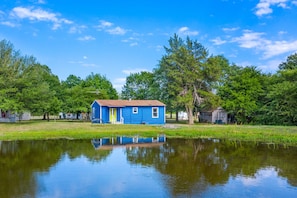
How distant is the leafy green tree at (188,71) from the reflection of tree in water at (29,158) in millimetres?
20994

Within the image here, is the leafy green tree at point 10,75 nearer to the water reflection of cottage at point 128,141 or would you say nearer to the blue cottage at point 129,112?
the blue cottage at point 129,112

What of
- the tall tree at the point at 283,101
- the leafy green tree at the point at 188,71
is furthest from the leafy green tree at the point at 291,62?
the leafy green tree at the point at 188,71

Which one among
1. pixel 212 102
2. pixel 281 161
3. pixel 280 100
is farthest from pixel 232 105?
pixel 281 161

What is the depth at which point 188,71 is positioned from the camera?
3591 cm

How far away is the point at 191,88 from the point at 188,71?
2677 mm

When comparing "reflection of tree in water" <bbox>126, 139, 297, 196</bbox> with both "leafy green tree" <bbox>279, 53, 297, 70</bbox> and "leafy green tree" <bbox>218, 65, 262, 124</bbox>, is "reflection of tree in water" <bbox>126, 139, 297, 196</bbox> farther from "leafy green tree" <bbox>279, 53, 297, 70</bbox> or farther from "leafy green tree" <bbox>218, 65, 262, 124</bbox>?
"leafy green tree" <bbox>279, 53, 297, 70</bbox>

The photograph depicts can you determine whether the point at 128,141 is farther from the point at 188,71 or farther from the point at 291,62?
the point at 291,62

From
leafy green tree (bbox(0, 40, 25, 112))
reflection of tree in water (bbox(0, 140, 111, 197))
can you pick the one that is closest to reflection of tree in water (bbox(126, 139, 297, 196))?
reflection of tree in water (bbox(0, 140, 111, 197))

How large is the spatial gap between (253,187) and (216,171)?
2.01 m

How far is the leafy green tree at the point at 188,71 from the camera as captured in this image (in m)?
36.1

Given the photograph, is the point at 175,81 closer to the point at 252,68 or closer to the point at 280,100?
the point at 252,68

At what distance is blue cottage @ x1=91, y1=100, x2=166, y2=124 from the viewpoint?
32.5 meters

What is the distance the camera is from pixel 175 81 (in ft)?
122

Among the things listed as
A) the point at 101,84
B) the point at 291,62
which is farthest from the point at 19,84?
the point at 291,62
